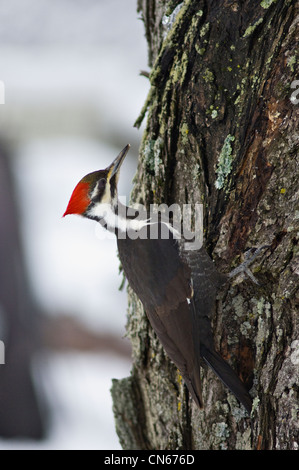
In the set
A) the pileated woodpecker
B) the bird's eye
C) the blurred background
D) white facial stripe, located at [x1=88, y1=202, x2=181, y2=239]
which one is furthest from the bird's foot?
the blurred background

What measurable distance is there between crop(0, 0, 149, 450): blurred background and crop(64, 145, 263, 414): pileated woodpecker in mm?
1366

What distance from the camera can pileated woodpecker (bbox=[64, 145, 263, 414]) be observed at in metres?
2.06

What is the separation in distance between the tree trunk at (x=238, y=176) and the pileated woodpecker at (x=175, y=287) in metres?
0.06

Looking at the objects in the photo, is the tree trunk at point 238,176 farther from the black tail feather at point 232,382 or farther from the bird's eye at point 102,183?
the bird's eye at point 102,183

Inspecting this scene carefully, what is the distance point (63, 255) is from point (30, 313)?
49cm

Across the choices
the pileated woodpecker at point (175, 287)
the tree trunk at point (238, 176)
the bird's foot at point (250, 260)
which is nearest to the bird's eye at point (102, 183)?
the pileated woodpecker at point (175, 287)

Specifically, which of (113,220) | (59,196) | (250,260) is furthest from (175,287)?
(59,196)

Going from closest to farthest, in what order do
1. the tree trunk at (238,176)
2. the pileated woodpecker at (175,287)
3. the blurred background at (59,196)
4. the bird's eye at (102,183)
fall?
the tree trunk at (238,176)
the pileated woodpecker at (175,287)
the bird's eye at (102,183)
the blurred background at (59,196)

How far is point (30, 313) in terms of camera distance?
3.94 metres

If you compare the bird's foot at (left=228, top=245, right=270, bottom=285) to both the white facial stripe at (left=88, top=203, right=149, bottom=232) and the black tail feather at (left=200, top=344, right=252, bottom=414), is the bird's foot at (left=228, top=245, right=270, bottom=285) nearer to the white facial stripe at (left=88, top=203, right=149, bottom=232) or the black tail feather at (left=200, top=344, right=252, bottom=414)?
the black tail feather at (left=200, top=344, right=252, bottom=414)

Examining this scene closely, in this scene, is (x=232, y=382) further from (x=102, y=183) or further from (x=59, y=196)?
(x=59, y=196)

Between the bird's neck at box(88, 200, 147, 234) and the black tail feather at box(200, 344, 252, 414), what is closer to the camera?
the black tail feather at box(200, 344, 252, 414)

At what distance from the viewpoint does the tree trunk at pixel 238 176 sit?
1.91 m
